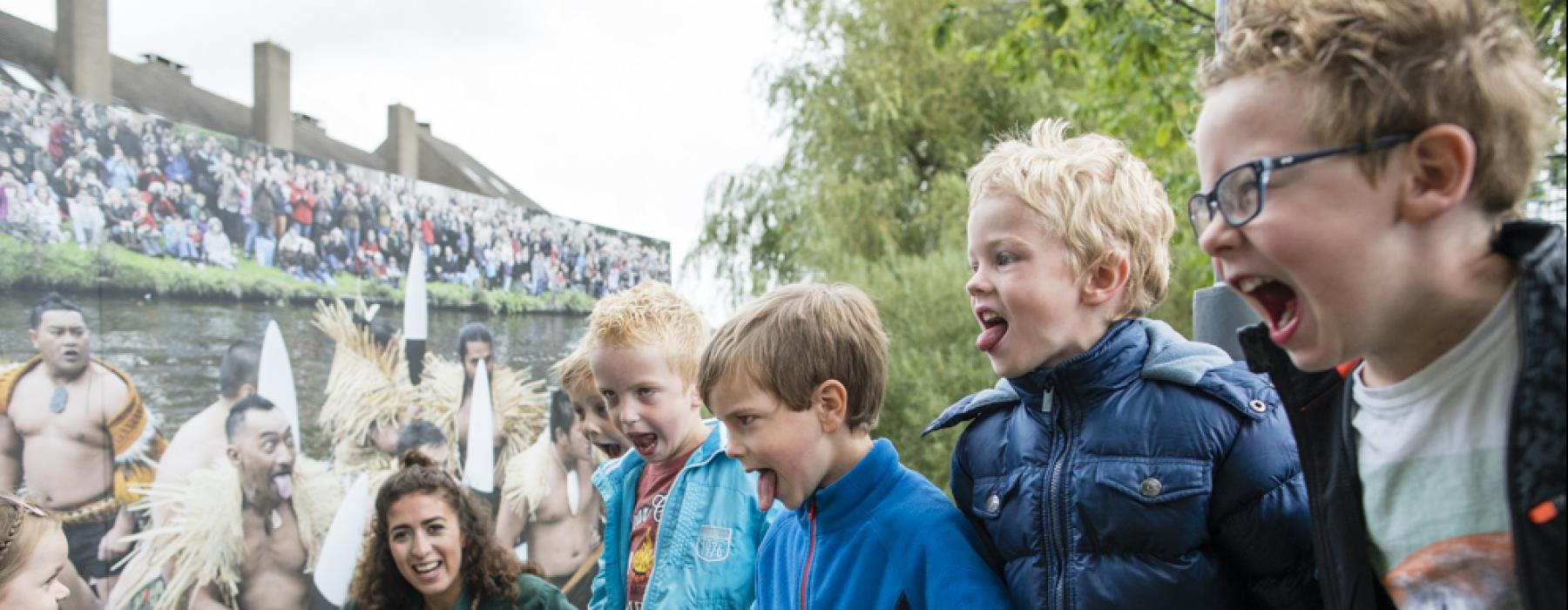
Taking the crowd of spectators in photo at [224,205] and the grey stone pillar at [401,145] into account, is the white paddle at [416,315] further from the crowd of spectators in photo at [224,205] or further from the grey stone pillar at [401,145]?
the grey stone pillar at [401,145]

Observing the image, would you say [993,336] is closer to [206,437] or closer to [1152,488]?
[1152,488]

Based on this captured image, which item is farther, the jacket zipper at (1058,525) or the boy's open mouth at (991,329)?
the boy's open mouth at (991,329)

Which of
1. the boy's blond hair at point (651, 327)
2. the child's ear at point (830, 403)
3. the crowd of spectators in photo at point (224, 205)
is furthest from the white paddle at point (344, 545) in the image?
the child's ear at point (830, 403)

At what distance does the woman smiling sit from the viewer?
434cm

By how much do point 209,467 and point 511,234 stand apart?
9.29ft

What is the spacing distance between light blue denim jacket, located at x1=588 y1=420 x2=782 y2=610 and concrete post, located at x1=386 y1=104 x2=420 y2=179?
446 centimetres

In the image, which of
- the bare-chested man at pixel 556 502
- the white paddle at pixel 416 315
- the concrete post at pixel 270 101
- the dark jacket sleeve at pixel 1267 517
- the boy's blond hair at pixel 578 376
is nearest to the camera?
the dark jacket sleeve at pixel 1267 517

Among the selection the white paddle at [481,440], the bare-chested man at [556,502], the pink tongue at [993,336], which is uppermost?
the pink tongue at [993,336]

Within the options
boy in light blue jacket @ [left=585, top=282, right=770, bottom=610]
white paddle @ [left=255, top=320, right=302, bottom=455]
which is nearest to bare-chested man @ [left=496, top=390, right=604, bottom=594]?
white paddle @ [left=255, top=320, right=302, bottom=455]

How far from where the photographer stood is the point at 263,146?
204 inches

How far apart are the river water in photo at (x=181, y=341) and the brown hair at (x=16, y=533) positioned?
1.11 metres

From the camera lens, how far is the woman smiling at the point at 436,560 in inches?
171

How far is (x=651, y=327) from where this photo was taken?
130 inches

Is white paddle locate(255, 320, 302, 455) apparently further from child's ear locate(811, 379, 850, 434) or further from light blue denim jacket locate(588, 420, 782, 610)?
child's ear locate(811, 379, 850, 434)
